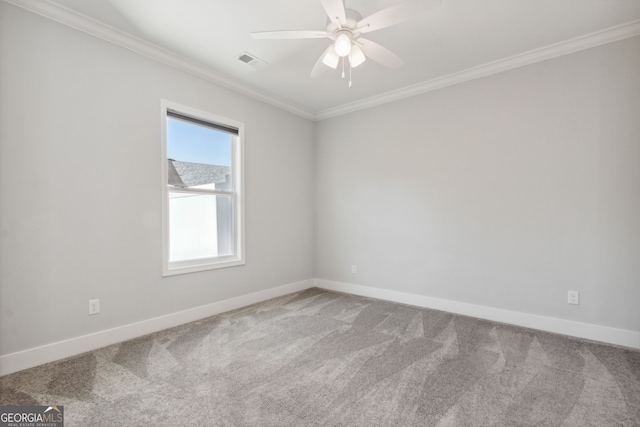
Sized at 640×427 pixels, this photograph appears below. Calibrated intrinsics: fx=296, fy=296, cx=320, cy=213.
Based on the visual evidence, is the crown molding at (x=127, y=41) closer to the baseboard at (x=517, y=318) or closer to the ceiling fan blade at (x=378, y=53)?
the ceiling fan blade at (x=378, y=53)

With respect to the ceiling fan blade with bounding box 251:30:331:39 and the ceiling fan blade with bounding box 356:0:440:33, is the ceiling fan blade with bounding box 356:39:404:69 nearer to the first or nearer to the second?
the ceiling fan blade with bounding box 356:0:440:33

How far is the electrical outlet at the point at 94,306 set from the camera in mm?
2488

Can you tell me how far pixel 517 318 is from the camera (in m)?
3.05

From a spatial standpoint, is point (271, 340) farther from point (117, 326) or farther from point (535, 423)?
point (535, 423)

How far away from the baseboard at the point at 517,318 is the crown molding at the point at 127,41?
Answer: 3.08 m

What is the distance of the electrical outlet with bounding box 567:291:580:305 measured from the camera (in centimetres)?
277

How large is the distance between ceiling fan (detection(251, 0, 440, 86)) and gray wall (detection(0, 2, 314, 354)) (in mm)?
1514

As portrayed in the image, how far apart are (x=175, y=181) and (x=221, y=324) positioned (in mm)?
1589

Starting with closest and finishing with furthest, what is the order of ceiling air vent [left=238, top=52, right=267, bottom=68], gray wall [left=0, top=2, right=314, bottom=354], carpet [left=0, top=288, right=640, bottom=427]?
carpet [left=0, top=288, right=640, bottom=427], gray wall [left=0, top=2, right=314, bottom=354], ceiling air vent [left=238, top=52, right=267, bottom=68]

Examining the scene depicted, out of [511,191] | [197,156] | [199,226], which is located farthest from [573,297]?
[197,156]

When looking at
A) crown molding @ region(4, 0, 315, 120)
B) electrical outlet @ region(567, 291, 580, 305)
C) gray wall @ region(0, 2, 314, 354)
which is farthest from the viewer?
electrical outlet @ region(567, 291, 580, 305)

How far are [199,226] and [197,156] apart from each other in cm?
80

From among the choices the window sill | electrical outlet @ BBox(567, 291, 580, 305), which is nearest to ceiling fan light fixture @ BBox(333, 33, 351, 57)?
the window sill

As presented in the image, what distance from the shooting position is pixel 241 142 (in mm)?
3691
